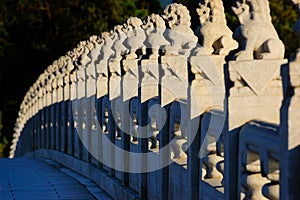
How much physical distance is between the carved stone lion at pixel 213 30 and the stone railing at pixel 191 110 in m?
0.01

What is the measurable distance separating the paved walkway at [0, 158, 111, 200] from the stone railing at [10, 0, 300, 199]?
0.27 meters

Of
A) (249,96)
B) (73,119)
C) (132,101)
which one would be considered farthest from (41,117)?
(249,96)

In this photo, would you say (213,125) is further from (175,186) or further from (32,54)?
(32,54)

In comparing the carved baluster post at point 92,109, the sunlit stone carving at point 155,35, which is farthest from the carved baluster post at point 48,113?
the sunlit stone carving at point 155,35

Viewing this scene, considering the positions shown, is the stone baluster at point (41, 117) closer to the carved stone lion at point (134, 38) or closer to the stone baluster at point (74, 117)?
the stone baluster at point (74, 117)

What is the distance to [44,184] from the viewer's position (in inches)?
576

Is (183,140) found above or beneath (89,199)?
above

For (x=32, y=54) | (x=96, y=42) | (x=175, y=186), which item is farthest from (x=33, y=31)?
(x=175, y=186)

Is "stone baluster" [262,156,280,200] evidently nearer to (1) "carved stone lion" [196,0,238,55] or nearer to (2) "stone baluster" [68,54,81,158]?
(1) "carved stone lion" [196,0,238,55]

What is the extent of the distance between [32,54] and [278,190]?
47.2m

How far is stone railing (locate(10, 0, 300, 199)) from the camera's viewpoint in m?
6.03

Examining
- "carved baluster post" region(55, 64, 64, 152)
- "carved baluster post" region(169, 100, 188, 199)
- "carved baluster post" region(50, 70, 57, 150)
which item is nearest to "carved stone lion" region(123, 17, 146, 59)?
"carved baluster post" region(169, 100, 188, 199)

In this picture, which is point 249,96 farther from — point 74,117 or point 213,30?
point 74,117

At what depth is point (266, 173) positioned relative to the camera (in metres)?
5.80
